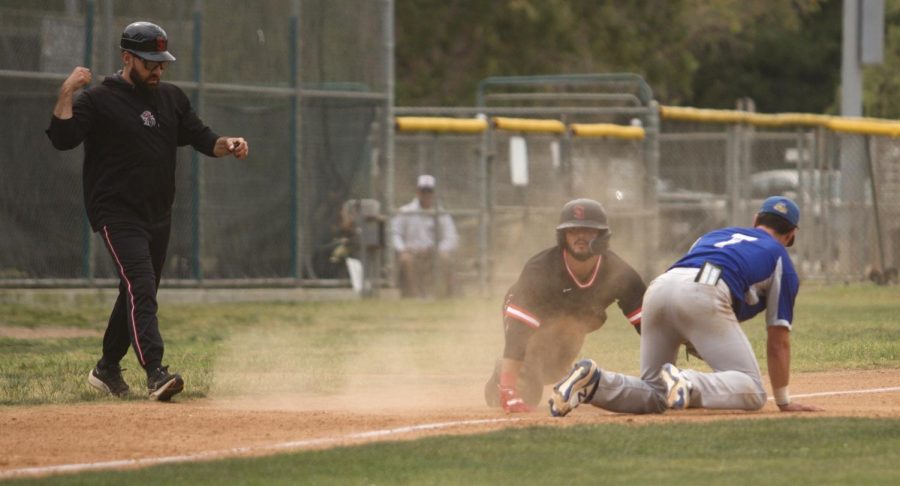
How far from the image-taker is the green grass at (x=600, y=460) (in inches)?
267

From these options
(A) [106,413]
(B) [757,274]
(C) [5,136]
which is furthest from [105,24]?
(B) [757,274]

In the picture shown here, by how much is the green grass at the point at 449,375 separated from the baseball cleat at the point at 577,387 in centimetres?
38

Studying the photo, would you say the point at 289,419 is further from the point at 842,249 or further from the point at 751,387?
the point at 842,249

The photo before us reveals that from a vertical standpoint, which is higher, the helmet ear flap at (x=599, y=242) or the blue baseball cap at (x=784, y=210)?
the blue baseball cap at (x=784, y=210)

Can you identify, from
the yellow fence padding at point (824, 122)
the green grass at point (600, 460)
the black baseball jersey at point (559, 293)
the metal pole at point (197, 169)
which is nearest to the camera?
the green grass at point (600, 460)

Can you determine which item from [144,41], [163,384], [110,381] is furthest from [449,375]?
[144,41]

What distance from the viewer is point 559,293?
9.36 meters

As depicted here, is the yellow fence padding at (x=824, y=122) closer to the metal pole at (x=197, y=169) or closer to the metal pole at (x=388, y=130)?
the metal pole at (x=388, y=130)

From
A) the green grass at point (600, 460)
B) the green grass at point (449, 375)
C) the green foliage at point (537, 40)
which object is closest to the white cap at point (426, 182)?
the green grass at point (449, 375)

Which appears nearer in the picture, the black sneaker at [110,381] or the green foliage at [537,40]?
the black sneaker at [110,381]

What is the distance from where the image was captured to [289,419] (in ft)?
28.9

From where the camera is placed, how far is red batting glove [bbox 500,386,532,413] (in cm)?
914

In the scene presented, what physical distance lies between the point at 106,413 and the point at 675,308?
299 centimetres

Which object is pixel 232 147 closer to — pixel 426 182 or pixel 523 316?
pixel 523 316
